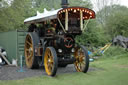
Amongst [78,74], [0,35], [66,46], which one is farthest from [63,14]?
[0,35]

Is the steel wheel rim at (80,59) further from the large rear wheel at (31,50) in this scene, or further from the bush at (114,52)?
the bush at (114,52)

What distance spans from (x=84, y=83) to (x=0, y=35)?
21.9ft

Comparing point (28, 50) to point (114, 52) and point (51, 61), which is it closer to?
point (51, 61)

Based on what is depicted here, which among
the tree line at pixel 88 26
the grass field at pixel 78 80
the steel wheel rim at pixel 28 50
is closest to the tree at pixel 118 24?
the tree line at pixel 88 26

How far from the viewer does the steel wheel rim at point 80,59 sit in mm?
8094

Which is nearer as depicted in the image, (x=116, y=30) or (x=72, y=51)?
(x=72, y=51)

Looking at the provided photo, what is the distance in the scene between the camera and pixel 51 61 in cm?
744

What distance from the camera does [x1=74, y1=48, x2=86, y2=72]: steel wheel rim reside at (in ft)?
26.6

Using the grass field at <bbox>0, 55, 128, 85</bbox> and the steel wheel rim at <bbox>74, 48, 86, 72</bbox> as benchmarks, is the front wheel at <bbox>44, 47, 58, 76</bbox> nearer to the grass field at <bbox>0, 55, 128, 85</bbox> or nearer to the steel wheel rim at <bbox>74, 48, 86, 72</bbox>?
the grass field at <bbox>0, 55, 128, 85</bbox>

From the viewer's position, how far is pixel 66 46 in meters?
7.65

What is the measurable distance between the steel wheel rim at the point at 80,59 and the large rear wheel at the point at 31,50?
172 cm

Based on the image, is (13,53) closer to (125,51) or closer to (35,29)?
(35,29)

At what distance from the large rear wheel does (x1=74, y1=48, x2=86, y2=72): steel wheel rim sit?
172 cm

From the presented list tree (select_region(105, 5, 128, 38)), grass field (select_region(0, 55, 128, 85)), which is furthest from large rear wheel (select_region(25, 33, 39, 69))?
tree (select_region(105, 5, 128, 38))
